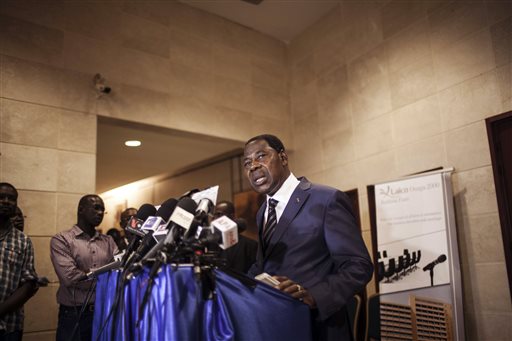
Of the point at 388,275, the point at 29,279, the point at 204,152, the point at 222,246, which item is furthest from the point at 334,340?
the point at 204,152

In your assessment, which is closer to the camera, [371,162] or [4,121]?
[4,121]

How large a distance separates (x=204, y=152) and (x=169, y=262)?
19.1 feet

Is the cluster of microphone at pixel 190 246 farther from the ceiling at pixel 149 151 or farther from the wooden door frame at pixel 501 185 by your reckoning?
the ceiling at pixel 149 151

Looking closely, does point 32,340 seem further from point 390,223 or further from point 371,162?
point 371,162

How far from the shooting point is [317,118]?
227 inches

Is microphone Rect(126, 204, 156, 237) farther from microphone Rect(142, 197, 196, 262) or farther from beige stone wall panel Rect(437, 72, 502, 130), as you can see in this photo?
beige stone wall panel Rect(437, 72, 502, 130)

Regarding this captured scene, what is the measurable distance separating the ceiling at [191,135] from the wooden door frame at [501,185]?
107 inches

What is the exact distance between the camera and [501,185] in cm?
366

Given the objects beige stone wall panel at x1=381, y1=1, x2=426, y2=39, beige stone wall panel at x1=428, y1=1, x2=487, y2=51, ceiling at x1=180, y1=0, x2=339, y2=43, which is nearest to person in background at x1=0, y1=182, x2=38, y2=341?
ceiling at x1=180, y1=0, x2=339, y2=43

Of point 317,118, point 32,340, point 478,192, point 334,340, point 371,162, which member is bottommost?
point 32,340

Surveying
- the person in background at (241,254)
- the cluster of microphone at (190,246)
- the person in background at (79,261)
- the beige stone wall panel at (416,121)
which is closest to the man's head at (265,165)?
the cluster of microphone at (190,246)

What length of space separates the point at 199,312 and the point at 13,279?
1829 millimetres

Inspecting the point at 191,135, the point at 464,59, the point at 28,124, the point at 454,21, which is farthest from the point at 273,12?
the point at 28,124

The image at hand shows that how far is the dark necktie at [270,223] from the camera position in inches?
76.8
